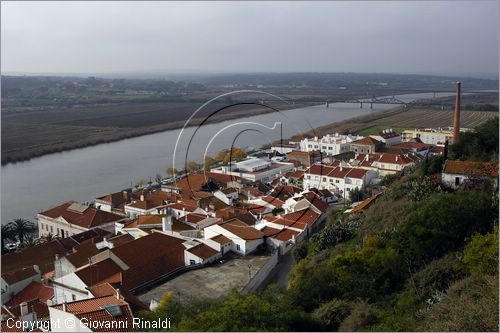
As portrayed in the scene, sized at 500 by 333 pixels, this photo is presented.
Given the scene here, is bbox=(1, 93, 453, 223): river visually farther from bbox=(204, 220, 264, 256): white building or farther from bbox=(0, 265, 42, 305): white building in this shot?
bbox=(0, 265, 42, 305): white building

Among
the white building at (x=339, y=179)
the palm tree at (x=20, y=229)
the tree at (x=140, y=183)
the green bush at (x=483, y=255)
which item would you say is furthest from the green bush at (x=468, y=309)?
the tree at (x=140, y=183)

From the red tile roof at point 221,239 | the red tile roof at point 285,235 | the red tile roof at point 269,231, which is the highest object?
the red tile roof at point 221,239

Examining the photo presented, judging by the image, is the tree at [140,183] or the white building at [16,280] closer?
the white building at [16,280]

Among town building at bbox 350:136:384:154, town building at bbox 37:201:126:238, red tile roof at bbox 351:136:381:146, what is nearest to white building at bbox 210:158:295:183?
town building at bbox 350:136:384:154

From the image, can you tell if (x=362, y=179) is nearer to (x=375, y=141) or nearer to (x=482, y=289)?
(x=375, y=141)

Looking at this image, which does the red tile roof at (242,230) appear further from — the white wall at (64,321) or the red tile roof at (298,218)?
the white wall at (64,321)

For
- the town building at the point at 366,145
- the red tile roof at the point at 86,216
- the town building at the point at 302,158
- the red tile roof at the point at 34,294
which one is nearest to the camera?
the red tile roof at the point at 34,294
